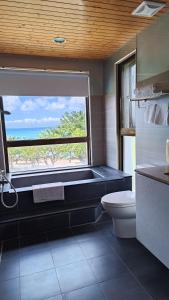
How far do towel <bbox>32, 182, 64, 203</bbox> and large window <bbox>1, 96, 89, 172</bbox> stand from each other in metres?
1.05

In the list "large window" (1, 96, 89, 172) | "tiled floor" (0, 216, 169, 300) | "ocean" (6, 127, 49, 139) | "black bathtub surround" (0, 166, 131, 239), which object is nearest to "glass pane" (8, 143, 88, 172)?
"large window" (1, 96, 89, 172)

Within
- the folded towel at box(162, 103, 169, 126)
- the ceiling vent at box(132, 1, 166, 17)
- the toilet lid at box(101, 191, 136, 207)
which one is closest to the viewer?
the ceiling vent at box(132, 1, 166, 17)

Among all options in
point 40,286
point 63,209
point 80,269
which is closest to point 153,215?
point 80,269

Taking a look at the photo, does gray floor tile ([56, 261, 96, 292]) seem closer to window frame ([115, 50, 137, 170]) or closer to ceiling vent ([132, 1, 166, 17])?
window frame ([115, 50, 137, 170])

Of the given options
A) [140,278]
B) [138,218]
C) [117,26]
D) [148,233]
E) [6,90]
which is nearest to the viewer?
[140,278]

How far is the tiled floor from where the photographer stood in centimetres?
Result: 162

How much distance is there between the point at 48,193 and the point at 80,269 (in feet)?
3.13

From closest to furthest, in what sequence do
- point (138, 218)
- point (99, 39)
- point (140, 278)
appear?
point (140, 278) < point (138, 218) < point (99, 39)

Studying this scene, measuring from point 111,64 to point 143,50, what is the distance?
0.97 meters

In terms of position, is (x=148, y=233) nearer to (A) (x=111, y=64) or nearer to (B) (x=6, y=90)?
(A) (x=111, y=64)

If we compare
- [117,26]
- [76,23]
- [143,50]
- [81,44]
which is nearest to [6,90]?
[81,44]

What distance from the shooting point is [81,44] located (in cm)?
276

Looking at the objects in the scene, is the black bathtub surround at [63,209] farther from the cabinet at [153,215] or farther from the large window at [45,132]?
the cabinet at [153,215]

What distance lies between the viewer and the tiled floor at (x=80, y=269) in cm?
162
